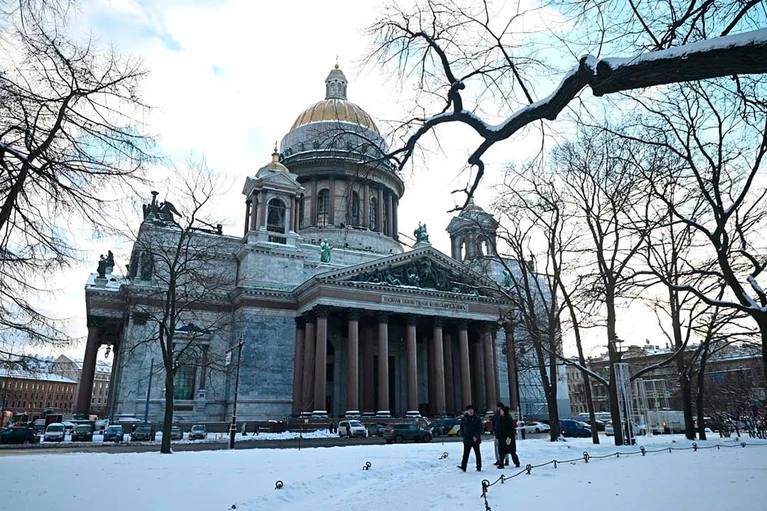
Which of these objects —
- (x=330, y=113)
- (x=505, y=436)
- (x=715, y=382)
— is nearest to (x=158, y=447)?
(x=505, y=436)

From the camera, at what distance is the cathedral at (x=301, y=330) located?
125ft

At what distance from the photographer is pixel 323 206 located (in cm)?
5544

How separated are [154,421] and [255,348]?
8.12 meters

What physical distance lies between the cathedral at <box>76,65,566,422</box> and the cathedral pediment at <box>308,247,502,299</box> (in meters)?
0.09

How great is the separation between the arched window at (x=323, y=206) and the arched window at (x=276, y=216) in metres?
7.52

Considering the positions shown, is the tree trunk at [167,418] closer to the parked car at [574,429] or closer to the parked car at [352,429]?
the parked car at [352,429]

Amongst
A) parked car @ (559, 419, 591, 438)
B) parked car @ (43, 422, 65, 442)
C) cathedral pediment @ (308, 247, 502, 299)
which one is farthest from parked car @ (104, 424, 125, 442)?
parked car @ (559, 419, 591, 438)

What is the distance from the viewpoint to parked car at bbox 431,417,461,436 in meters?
34.7

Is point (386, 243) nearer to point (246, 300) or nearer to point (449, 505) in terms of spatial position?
point (246, 300)

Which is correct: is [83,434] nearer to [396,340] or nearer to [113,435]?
[113,435]

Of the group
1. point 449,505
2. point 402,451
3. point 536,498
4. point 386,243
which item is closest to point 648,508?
point 536,498

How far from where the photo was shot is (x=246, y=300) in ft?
134

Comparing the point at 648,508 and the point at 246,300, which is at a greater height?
the point at 246,300

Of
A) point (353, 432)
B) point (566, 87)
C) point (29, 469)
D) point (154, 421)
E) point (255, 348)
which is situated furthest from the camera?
point (255, 348)
